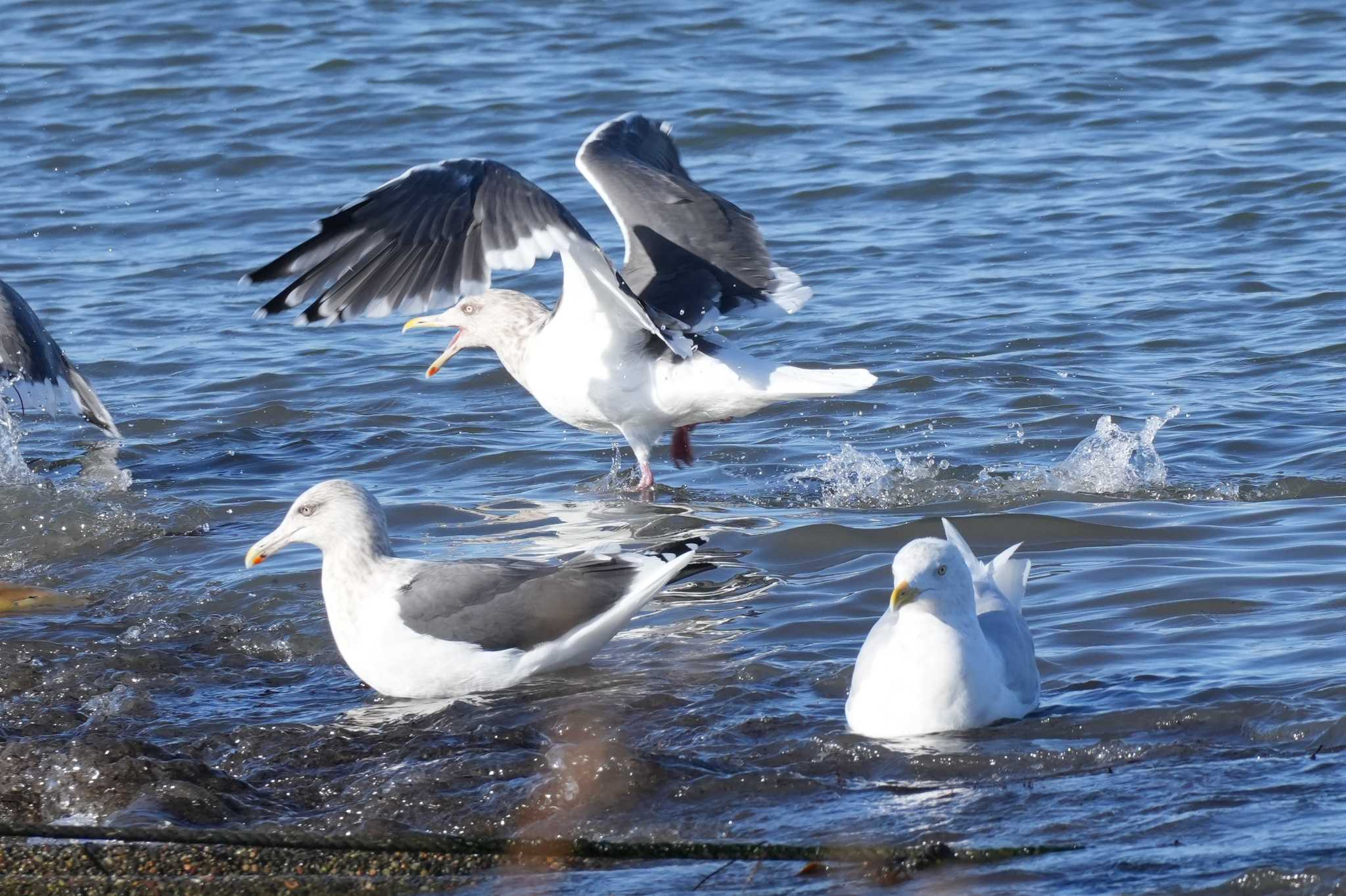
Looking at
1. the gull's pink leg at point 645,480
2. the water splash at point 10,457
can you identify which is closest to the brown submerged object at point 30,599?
the water splash at point 10,457

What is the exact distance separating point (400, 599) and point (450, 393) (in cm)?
462

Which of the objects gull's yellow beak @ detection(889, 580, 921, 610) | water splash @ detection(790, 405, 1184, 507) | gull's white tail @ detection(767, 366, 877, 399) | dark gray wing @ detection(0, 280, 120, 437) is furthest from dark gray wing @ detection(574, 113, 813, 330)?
gull's yellow beak @ detection(889, 580, 921, 610)

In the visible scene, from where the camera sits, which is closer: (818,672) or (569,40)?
(818,672)

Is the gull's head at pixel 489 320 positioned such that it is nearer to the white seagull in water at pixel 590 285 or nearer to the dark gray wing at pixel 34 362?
the white seagull in water at pixel 590 285

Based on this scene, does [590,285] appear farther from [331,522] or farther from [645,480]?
[331,522]

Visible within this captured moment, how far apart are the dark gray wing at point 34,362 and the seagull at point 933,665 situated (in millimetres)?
5170

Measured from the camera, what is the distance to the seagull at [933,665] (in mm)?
4926

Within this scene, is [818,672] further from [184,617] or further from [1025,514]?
[184,617]

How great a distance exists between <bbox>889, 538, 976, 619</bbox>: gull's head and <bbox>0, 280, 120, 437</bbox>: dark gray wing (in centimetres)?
526

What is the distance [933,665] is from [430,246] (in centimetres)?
369

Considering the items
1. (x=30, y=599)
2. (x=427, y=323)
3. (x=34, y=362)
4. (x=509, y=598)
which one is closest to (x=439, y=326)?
(x=427, y=323)

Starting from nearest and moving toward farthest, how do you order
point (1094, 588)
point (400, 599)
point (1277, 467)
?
point (400, 599) → point (1094, 588) → point (1277, 467)

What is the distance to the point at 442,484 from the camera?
27.7ft

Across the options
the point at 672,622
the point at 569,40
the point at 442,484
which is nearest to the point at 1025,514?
the point at 672,622
